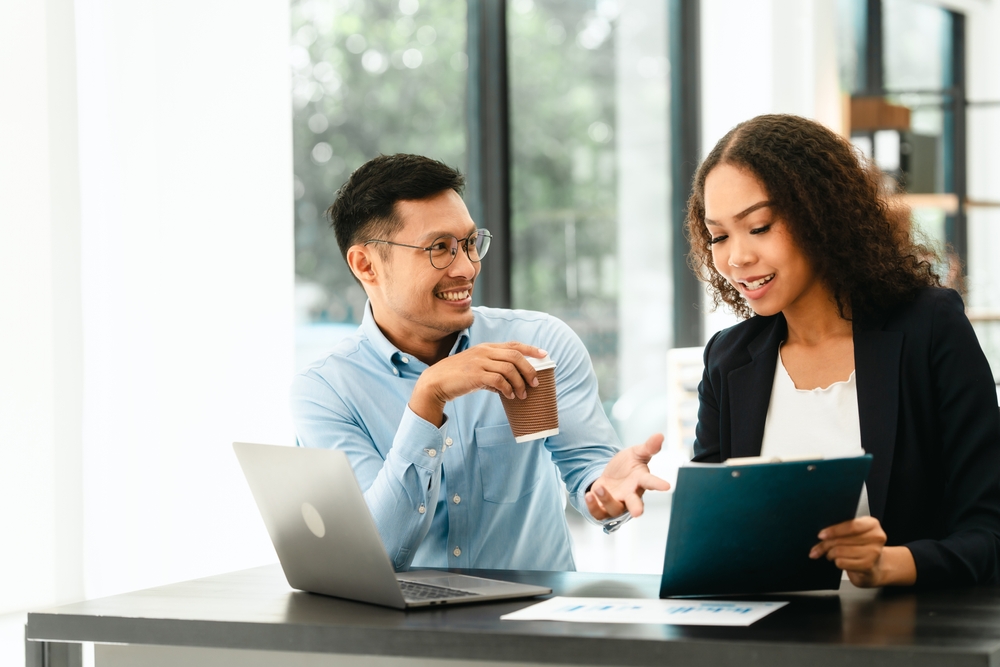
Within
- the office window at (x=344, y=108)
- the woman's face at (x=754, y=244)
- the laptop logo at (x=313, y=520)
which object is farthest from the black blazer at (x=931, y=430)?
the office window at (x=344, y=108)

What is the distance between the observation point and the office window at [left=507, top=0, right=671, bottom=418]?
4.93 metres

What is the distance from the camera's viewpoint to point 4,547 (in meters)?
2.53

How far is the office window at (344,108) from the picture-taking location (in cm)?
401

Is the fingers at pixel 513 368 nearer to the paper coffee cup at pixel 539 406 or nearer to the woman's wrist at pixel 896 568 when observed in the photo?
the paper coffee cup at pixel 539 406

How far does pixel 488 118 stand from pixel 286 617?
360cm

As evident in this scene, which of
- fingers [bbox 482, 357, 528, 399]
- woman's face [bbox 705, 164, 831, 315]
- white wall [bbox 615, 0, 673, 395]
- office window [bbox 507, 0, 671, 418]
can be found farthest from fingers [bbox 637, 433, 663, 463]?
white wall [bbox 615, 0, 673, 395]

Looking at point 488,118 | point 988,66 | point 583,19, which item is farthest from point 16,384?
point 988,66

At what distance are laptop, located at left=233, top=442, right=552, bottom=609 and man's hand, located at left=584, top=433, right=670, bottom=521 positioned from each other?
189mm

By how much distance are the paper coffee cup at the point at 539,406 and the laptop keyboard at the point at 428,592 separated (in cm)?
29

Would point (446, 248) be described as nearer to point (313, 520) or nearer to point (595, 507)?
point (595, 507)

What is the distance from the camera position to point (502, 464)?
199 cm

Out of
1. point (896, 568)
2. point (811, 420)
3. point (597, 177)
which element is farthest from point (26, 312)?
point (597, 177)

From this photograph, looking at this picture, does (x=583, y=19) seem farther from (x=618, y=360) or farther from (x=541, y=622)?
(x=541, y=622)

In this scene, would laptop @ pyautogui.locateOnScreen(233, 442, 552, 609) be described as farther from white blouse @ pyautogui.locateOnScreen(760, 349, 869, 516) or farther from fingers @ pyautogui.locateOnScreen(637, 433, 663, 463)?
white blouse @ pyautogui.locateOnScreen(760, 349, 869, 516)
